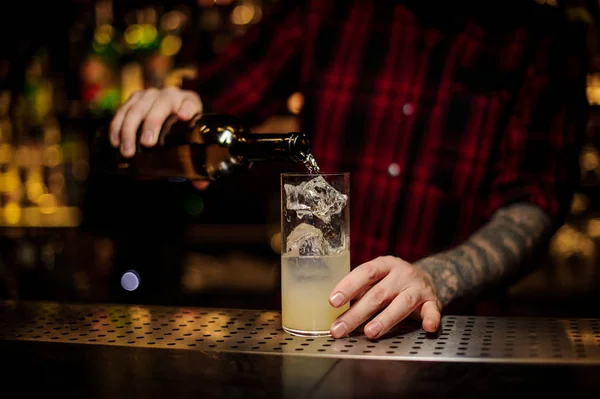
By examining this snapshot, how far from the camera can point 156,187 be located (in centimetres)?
408

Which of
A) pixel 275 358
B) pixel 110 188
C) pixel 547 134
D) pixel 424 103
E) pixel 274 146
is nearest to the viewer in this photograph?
pixel 275 358

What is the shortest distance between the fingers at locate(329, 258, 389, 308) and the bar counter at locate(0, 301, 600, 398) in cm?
8

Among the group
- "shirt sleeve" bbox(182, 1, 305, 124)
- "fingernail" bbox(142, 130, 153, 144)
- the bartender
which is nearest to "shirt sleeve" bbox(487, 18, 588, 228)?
the bartender

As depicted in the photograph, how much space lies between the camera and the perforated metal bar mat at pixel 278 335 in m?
1.18

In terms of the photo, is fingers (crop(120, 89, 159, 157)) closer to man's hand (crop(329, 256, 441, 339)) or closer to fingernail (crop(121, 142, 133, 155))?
fingernail (crop(121, 142, 133, 155))

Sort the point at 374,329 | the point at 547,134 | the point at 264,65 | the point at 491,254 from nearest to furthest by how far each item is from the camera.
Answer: the point at 374,329 → the point at 491,254 → the point at 547,134 → the point at 264,65

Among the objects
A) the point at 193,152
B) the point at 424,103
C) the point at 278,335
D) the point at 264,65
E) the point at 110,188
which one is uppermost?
the point at 264,65

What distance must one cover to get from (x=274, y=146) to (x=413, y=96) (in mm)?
1023

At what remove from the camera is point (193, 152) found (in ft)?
5.58

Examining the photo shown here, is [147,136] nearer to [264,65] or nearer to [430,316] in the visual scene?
[430,316]

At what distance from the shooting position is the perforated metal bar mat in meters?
1.18

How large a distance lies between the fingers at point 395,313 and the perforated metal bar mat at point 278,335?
0.02 m

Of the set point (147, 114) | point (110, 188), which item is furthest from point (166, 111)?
point (110, 188)

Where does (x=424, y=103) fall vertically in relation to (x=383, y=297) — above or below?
above
